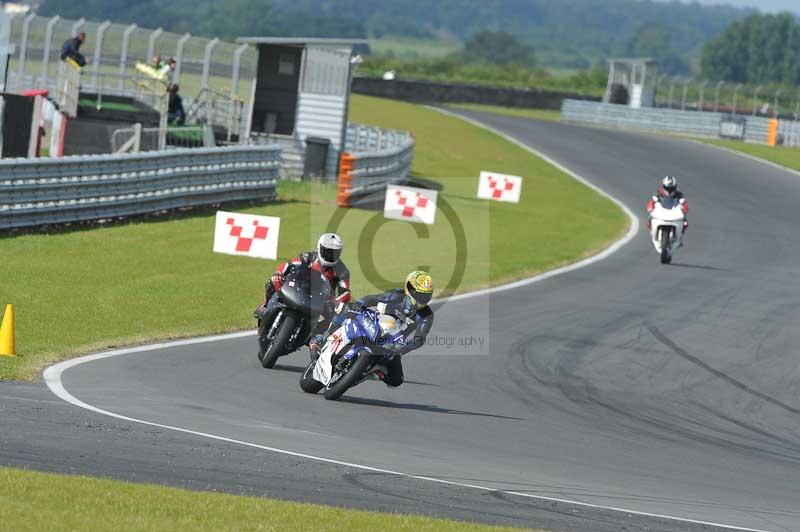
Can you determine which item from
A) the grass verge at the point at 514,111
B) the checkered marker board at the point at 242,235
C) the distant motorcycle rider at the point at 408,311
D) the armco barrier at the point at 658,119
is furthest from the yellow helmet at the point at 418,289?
the grass verge at the point at 514,111

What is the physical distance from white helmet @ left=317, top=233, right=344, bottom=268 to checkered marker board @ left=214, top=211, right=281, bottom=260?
7778 millimetres

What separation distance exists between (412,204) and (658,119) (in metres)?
35.5

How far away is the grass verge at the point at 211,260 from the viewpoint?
15562 mm

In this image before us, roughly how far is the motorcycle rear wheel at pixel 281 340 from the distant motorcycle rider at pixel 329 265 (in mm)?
336

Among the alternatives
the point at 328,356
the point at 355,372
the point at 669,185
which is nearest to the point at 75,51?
the point at 669,185

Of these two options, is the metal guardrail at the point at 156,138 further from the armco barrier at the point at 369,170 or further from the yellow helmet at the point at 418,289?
the yellow helmet at the point at 418,289

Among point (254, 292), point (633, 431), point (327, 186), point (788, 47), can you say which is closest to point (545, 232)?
point (327, 186)

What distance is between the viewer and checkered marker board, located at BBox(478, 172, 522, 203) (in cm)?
3378

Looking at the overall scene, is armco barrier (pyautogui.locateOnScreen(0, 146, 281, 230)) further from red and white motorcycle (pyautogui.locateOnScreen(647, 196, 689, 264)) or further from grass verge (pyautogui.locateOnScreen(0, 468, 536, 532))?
grass verge (pyautogui.locateOnScreen(0, 468, 536, 532))

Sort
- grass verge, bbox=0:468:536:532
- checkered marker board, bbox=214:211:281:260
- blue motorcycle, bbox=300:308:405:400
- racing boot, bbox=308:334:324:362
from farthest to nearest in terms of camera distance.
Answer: checkered marker board, bbox=214:211:281:260 < racing boot, bbox=308:334:324:362 < blue motorcycle, bbox=300:308:405:400 < grass verge, bbox=0:468:536:532

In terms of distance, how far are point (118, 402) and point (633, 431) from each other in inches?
177

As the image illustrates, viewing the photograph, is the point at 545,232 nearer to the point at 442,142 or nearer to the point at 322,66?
the point at 322,66

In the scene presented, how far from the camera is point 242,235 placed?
2122 cm

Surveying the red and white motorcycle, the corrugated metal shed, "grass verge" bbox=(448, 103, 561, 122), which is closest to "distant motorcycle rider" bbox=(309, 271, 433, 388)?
the red and white motorcycle
